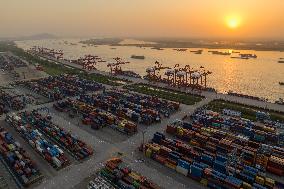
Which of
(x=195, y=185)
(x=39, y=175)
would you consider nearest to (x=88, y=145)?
(x=39, y=175)

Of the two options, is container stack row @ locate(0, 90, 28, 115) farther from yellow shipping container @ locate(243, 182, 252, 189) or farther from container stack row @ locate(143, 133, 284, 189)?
yellow shipping container @ locate(243, 182, 252, 189)

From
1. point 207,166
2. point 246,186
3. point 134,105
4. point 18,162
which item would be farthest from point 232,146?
point 18,162

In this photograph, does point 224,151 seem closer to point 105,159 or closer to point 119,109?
point 105,159

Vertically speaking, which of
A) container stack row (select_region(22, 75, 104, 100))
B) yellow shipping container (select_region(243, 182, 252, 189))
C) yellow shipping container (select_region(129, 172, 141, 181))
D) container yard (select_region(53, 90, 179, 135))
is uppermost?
container stack row (select_region(22, 75, 104, 100))

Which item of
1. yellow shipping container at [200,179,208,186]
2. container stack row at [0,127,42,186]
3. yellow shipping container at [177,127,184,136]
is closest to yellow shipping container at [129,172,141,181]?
yellow shipping container at [200,179,208,186]

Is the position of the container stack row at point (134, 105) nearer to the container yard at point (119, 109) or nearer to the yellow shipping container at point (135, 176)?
the container yard at point (119, 109)

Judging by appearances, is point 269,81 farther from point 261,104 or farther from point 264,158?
point 264,158
